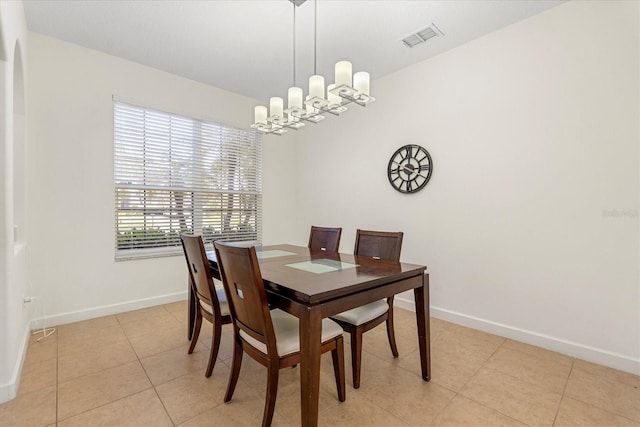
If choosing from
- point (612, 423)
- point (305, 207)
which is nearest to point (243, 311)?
point (612, 423)

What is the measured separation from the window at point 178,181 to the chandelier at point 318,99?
1498 millimetres

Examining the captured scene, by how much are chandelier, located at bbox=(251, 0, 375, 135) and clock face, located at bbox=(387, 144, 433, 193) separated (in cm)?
110

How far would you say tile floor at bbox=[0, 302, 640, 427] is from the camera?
162 cm

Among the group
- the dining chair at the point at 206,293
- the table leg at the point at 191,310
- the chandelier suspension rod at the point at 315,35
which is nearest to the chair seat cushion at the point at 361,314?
the dining chair at the point at 206,293

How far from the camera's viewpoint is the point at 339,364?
170 centimetres

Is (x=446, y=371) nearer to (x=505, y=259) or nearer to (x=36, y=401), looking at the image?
(x=505, y=259)

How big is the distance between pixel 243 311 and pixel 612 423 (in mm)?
2061

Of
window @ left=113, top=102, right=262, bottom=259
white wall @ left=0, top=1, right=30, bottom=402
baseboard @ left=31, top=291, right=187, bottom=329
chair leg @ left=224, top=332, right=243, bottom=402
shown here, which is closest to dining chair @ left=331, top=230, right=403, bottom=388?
chair leg @ left=224, top=332, right=243, bottom=402

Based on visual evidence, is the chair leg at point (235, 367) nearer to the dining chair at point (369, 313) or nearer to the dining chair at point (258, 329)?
the dining chair at point (258, 329)

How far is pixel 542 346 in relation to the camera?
8.04 ft

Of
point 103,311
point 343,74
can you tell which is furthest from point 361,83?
point 103,311

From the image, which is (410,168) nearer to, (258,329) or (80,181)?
(258,329)

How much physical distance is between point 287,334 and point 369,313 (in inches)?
24.9

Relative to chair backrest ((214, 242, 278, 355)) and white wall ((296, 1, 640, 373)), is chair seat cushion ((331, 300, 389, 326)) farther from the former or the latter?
white wall ((296, 1, 640, 373))
